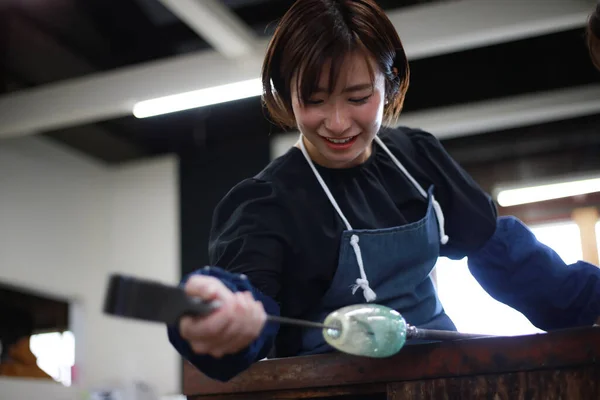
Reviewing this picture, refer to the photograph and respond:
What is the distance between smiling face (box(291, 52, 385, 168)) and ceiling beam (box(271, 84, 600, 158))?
4580mm

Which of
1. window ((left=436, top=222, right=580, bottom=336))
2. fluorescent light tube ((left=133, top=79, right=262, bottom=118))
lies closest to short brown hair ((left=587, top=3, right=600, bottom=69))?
fluorescent light tube ((left=133, top=79, right=262, bottom=118))

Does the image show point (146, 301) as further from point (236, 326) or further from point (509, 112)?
point (509, 112)

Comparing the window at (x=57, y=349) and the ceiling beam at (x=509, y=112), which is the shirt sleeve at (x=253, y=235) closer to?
the ceiling beam at (x=509, y=112)

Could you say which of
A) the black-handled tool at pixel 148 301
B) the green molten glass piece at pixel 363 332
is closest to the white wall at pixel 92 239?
the green molten glass piece at pixel 363 332

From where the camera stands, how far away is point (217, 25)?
171 inches

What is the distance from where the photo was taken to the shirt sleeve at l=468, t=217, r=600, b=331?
120 centimetres

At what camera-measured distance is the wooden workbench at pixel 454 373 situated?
0.84 meters

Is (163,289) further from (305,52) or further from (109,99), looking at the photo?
(109,99)

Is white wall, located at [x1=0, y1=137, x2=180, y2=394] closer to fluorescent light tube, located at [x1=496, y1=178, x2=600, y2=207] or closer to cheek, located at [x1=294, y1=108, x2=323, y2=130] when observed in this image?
fluorescent light tube, located at [x1=496, y1=178, x2=600, y2=207]

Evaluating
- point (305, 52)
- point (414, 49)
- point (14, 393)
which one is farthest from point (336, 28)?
point (14, 393)

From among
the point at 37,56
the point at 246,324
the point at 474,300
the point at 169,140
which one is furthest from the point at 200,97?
the point at 246,324

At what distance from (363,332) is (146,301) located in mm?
319

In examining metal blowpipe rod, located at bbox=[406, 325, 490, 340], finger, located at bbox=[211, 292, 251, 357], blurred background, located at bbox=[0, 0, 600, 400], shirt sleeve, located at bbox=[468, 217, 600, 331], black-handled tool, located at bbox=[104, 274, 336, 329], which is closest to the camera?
black-handled tool, located at bbox=[104, 274, 336, 329]

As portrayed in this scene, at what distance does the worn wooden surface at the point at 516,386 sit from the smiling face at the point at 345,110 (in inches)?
14.3
